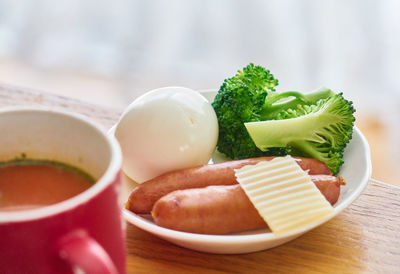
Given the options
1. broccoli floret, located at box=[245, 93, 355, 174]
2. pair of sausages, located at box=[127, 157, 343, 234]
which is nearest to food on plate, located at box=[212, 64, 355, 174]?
broccoli floret, located at box=[245, 93, 355, 174]

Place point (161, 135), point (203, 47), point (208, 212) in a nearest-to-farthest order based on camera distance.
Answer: point (208, 212)
point (161, 135)
point (203, 47)

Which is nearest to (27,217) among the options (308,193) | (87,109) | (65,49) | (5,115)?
(5,115)

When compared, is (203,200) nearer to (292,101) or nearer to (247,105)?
(247,105)

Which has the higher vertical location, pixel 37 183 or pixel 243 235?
pixel 37 183

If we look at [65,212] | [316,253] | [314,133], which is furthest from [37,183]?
[314,133]

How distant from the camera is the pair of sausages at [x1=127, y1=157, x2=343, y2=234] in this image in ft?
2.97

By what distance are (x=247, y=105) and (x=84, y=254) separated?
724 mm

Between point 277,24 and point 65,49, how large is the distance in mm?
1221

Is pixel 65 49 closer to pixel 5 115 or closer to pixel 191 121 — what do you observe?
pixel 191 121

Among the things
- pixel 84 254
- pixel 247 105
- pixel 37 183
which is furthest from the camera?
pixel 247 105

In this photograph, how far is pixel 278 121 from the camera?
3.69ft

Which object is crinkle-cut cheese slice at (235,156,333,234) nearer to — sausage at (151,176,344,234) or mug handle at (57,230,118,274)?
sausage at (151,176,344,234)

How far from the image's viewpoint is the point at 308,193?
913 mm

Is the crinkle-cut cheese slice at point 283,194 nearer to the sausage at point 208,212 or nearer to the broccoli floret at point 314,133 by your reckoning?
the sausage at point 208,212
